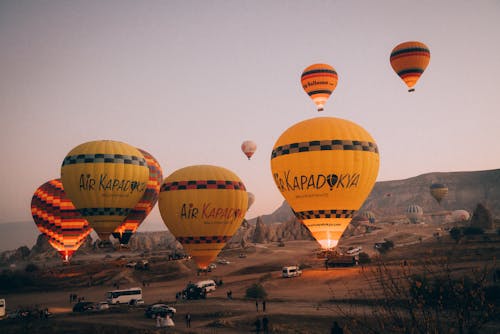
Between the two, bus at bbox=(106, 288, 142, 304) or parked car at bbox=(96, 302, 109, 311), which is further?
bus at bbox=(106, 288, 142, 304)

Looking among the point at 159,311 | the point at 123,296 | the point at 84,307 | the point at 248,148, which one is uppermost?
the point at 248,148

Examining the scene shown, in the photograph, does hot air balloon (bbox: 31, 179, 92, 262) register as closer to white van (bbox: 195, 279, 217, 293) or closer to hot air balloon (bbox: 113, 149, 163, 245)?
hot air balloon (bbox: 113, 149, 163, 245)

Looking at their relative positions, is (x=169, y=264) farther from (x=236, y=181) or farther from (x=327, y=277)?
(x=236, y=181)

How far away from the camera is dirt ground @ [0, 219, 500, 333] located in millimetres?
28859

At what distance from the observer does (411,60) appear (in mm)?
51062

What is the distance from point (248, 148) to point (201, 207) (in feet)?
155

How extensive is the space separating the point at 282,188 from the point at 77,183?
1897 centimetres

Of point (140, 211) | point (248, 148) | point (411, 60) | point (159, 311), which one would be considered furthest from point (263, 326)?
point (248, 148)

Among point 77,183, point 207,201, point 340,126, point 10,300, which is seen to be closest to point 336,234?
point 340,126

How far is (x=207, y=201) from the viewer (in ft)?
120

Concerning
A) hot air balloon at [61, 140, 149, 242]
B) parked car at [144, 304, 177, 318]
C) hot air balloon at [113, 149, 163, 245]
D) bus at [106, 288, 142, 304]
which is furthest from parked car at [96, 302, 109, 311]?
hot air balloon at [113, 149, 163, 245]

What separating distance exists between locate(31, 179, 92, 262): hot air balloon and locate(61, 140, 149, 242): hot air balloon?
44.3ft

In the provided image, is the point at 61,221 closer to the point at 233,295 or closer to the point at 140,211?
the point at 140,211

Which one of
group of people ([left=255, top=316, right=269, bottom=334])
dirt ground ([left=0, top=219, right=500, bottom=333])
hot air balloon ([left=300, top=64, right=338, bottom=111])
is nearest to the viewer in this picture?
group of people ([left=255, top=316, right=269, bottom=334])
